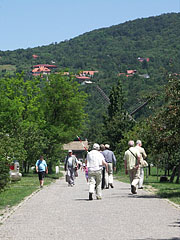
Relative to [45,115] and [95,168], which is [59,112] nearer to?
→ [45,115]

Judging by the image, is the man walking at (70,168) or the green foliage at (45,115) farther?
the green foliage at (45,115)

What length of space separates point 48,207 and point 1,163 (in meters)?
3.85

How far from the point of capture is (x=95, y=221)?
37.4 ft

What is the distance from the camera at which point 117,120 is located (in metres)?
66.9

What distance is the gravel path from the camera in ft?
31.4

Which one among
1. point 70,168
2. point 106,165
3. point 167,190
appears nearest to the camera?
point 106,165

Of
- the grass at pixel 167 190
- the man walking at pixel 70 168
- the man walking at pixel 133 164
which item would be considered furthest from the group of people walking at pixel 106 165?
the man walking at pixel 70 168

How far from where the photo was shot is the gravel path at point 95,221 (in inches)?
377

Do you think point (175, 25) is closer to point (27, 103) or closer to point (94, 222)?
point (27, 103)

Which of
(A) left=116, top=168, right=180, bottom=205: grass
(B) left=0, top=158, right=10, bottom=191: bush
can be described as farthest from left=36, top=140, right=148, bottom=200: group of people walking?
(B) left=0, top=158, right=10, bottom=191: bush

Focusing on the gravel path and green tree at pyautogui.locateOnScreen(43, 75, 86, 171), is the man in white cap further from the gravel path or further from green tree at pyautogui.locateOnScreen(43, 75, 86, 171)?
green tree at pyautogui.locateOnScreen(43, 75, 86, 171)

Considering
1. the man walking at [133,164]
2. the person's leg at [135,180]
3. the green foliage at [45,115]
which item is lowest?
the person's leg at [135,180]

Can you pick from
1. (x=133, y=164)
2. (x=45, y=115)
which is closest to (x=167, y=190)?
(x=133, y=164)

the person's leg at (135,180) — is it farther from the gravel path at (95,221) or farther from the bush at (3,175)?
the bush at (3,175)
